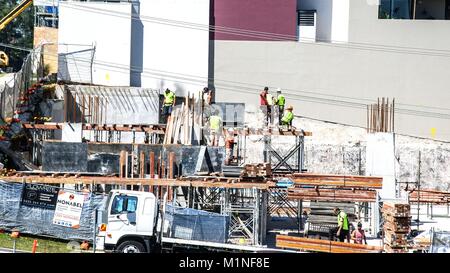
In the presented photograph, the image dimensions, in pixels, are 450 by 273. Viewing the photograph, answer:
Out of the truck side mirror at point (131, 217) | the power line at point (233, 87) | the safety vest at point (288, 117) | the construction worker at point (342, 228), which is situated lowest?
the construction worker at point (342, 228)

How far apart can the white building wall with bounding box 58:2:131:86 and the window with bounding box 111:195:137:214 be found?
23.2m

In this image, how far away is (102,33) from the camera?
155 feet

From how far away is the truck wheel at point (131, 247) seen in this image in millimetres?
24000

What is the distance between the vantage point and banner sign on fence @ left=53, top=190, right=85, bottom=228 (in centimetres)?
2698

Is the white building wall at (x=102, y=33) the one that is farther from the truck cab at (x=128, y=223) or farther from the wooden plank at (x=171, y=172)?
the truck cab at (x=128, y=223)

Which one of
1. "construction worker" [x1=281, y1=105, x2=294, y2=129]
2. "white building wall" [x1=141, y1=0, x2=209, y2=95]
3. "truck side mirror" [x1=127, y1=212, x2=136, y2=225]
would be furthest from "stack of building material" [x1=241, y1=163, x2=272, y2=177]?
"white building wall" [x1=141, y1=0, x2=209, y2=95]

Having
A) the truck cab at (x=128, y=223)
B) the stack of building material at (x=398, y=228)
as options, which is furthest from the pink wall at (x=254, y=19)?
the truck cab at (x=128, y=223)

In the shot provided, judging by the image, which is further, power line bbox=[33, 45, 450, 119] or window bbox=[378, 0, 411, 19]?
window bbox=[378, 0, 411, 19]

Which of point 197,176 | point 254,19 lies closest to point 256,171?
point 197,176

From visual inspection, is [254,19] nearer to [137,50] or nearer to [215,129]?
[137,50]

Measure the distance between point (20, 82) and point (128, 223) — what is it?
2022cm

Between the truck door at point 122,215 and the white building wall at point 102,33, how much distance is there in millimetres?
23234

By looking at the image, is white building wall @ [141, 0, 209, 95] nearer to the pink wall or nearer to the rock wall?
the pink wall

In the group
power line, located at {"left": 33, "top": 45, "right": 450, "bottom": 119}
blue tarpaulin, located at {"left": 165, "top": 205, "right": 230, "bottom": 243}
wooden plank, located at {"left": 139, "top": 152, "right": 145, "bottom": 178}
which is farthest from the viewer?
power line, located at {"left": 33, "top": 45, "right": 450, "bottom": 119}
